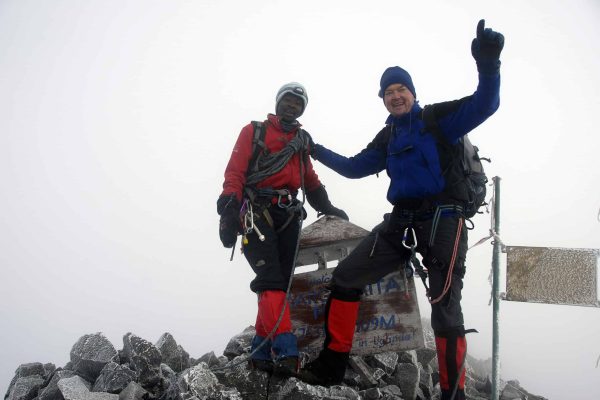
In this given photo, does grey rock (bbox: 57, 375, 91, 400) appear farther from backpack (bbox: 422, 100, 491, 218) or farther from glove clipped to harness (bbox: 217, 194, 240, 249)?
backpack (bbox: 422, 100, 491, 218)

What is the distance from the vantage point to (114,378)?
5.01 metres

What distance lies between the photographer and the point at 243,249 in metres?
5.32

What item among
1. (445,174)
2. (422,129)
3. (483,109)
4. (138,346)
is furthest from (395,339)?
(138,346)

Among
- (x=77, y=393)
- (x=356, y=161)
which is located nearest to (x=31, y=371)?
(x=77, y=393)

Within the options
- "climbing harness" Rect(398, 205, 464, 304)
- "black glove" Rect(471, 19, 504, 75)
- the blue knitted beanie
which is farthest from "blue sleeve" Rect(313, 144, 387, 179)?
"black glove" Rect(471, 19, 504, 75)

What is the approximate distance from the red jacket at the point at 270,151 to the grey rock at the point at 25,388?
3.81 metres

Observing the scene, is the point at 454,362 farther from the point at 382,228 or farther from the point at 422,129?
the point at 422,129

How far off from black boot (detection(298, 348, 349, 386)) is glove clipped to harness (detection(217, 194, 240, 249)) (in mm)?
1887

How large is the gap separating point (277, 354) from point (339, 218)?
230 centimetres

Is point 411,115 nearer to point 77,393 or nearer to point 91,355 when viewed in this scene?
point 77,393

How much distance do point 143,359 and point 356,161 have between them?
13.8ft

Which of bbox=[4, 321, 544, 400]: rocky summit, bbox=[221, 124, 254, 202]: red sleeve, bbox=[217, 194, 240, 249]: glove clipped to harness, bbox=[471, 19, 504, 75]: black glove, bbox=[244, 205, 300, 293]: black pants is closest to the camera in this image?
bbox=[471, 19, 504, 75]: black glove

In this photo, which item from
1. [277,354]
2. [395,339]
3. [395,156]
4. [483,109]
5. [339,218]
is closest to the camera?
[483,109]

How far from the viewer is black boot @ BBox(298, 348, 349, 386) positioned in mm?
4684
